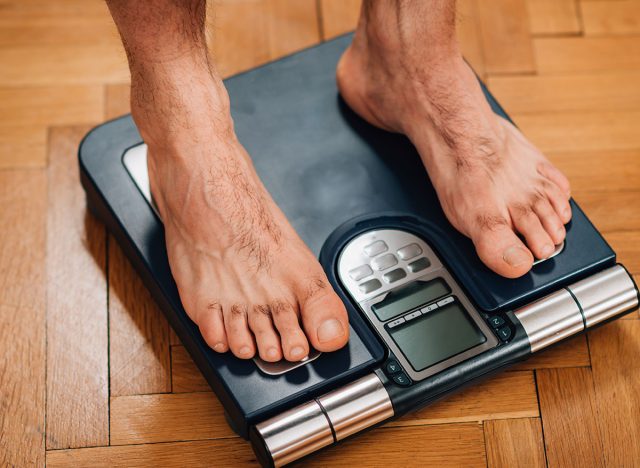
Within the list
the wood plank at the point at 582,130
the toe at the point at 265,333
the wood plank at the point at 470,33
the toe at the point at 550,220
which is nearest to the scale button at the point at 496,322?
the toe at the point at 550,220

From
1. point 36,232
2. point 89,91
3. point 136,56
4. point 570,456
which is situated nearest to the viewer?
point 136,56

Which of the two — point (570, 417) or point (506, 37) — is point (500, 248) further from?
point (506, 37)

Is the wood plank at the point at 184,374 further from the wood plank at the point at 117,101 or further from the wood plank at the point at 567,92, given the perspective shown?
the wood plank at the point at 567,92

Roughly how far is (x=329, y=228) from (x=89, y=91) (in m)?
0.43

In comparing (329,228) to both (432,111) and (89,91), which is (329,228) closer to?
(432,111)

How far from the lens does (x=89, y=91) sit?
1.18 metres

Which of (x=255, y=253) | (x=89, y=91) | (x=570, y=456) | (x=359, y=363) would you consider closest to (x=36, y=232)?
(x=89, y=91)

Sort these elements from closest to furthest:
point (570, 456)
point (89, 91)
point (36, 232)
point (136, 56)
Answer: point (136, 56), point (570, 456), point (36, 232), point (89, 91)

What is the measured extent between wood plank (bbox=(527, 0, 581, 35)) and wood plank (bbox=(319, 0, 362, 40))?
0.25 meters

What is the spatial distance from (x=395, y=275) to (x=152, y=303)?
0.29 m

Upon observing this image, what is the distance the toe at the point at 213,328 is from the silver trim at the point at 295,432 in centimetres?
9

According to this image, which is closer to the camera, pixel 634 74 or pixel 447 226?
pixel 447 226

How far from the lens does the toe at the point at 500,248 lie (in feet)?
2.97

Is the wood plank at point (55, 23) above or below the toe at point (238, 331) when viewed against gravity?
above
